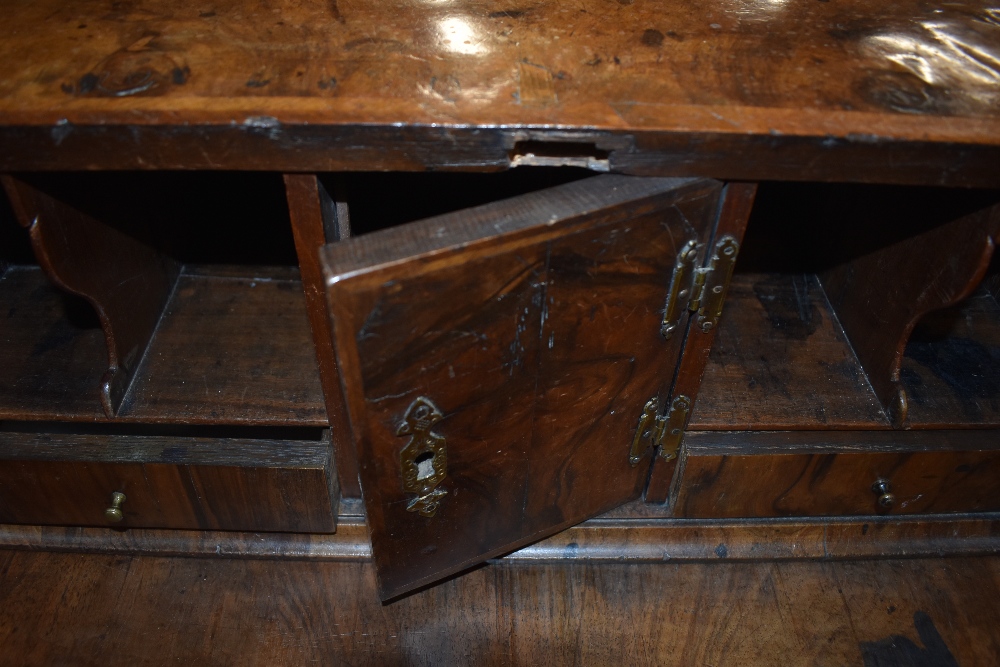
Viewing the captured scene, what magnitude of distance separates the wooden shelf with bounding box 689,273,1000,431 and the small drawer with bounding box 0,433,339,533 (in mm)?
528

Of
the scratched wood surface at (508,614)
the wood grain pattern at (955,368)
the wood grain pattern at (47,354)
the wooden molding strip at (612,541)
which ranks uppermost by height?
the wood grain pattern at (47,354)

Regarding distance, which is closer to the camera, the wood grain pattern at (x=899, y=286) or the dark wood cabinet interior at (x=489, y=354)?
the dark wood cabinet interior at (x=489, y=354)

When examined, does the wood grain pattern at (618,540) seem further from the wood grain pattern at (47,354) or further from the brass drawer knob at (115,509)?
the wood grain pattern at (47,354)

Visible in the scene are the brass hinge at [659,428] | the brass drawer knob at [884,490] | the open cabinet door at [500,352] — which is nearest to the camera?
the open cabinet door at [500,352]

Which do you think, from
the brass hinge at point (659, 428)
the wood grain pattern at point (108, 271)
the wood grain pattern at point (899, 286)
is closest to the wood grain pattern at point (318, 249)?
the wood grain pattern at point (108, 271)

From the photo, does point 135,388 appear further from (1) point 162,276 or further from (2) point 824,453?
(2) point 824,453

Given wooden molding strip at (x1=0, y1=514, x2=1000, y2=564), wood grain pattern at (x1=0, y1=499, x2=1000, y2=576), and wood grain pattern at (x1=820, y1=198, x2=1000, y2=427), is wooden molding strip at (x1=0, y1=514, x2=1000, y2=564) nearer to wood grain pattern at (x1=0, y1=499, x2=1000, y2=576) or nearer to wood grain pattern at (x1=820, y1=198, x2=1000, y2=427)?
wood grain pattern at (x1=0, y1=499, x2=1000, y2=576)

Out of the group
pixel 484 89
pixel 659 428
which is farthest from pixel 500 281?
pixel 659 428

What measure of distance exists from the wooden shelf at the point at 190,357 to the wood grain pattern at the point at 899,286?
727 mm

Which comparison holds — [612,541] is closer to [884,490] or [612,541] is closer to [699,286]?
[884,490]

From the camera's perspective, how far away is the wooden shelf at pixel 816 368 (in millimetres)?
1061

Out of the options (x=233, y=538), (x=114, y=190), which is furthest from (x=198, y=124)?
(x=233, y=538)

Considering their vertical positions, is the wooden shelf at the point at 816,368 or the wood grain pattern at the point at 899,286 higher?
the wood grain pattern at the point at 899,286

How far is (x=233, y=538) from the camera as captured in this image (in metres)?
1.19
